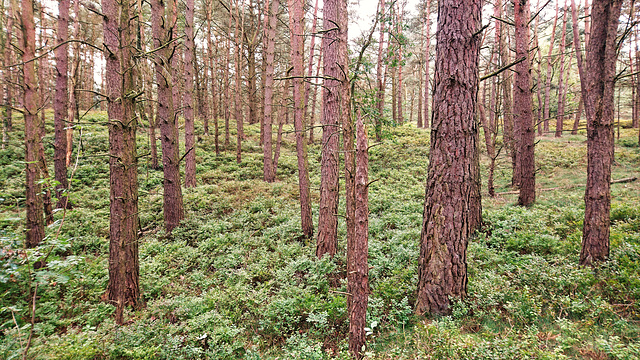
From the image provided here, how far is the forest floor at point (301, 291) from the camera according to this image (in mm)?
3557

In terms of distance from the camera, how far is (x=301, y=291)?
5.16m

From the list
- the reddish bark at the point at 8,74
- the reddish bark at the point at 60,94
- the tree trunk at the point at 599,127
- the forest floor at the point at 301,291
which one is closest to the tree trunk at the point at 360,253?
the forest floor at the point at 301,291

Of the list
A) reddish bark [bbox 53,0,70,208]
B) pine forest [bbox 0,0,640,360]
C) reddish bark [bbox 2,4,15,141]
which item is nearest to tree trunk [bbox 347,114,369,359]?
pine forest [bbox 0,0,640,360]

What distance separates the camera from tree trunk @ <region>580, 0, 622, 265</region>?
15.6ft

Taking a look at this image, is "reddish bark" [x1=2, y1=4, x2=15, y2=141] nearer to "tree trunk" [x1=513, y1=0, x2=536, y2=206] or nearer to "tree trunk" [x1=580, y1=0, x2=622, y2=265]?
"tree trunk" [x1=580, y1=0, x2=622, y2=265]

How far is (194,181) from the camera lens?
490 inches

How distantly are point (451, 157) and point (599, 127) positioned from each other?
3102mm

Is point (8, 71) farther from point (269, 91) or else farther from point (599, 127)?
point (599, 127)

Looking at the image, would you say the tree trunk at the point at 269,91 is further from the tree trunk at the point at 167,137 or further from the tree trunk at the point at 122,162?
the tree trunk at the point at 122,162

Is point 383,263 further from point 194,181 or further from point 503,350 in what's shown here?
point 194,181

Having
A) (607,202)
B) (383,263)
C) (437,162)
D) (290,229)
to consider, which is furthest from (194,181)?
(607,202)

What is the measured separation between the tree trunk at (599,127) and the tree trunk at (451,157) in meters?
2.53

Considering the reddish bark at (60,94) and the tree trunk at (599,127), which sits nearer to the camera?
the tree trunk at (599,127)

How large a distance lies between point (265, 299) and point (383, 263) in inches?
97.2
